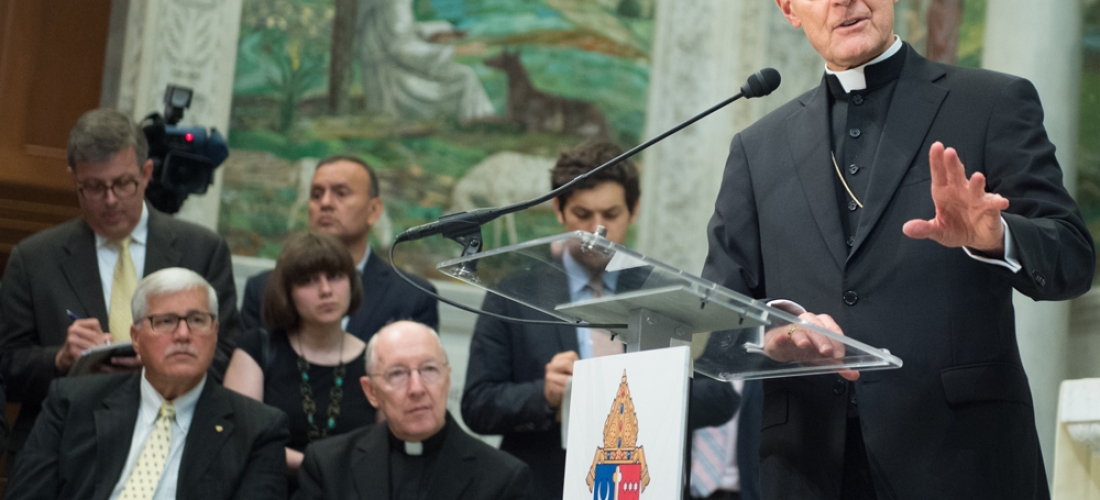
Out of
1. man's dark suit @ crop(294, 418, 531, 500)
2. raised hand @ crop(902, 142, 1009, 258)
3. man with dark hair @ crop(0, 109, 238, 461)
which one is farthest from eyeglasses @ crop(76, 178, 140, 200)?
raised hand @ crop(902, 142, 1009, 258)

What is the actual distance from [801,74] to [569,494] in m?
5.98

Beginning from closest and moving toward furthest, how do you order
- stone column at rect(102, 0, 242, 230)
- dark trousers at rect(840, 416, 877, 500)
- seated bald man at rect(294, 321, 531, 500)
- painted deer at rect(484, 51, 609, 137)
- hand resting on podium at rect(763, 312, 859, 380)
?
hand resting on podium at rect(763, 312, 859, 380) → dark trousers at rect(840, 416, 877, 500) → seated bald man at rect(294, 321, 531, 500) → stone column at rect(102, 0, 242, 230) → painted deer at rect(484, 51, 609, 137)

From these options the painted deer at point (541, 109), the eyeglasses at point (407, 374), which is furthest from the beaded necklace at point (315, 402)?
the painted deer at point (541, 109)

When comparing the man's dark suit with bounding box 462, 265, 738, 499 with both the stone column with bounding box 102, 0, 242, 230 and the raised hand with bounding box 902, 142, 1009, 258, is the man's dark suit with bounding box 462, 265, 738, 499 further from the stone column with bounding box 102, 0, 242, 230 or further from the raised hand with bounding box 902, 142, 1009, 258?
the stone column with bounding box 102, 0, 242, 230

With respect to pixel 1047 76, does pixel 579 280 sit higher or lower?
lower

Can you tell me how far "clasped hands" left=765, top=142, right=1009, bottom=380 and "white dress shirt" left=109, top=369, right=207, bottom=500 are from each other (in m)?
2.60

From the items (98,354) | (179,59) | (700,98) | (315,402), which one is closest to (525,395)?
(315,402)

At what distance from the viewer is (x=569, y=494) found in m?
1.99

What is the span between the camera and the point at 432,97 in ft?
25.1

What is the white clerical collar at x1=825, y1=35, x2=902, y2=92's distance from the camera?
7.89 feet

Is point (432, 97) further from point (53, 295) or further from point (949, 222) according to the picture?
point (949, 222)

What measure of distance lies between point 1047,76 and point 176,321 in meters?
4.32

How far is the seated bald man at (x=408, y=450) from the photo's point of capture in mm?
3924

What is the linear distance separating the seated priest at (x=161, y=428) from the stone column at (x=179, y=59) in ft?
8.77
